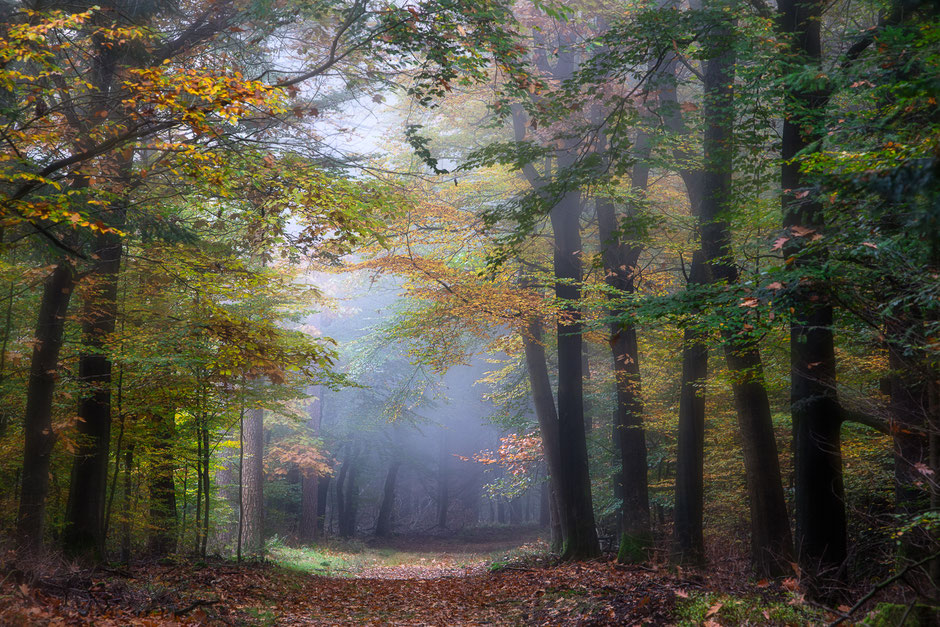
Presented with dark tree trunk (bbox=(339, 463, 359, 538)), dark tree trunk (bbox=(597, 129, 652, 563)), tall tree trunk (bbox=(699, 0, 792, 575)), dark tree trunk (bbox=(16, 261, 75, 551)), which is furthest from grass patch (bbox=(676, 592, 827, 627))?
dark tree trunk (bbox=(339, 463, 359, 538))

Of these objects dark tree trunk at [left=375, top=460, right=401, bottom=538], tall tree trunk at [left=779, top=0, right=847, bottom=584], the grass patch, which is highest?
tall tree trunk at [left=779, top=0, right=847, bottom=584]

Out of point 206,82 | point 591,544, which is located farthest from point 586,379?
point 206,82

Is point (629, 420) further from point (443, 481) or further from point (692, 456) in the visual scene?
point (443, 481)

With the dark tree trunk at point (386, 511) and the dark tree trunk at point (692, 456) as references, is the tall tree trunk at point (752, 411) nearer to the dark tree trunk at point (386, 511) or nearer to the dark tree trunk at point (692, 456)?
the dark tree trunk at point (692, 456)

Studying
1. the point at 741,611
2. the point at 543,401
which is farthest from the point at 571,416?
the point at 741,611

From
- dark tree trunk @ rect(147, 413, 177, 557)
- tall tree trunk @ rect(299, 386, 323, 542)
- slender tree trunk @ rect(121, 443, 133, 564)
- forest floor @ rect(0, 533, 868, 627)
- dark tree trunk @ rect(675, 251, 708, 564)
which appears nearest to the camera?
forest floor @ rect(0, 533, 868, 627)

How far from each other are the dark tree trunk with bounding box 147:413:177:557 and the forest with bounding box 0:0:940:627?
0.28 ft

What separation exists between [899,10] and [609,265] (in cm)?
675

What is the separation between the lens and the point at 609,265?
1305cm

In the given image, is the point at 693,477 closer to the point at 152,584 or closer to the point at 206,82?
the point at 152,584

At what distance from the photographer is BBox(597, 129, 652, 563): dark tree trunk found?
40.1 feet

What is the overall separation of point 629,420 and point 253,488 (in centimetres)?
1170

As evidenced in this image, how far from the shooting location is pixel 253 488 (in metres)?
19.0

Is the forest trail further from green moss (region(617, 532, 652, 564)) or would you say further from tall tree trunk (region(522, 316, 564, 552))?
tall tree trunk (region(522, 316, 564, 552))
